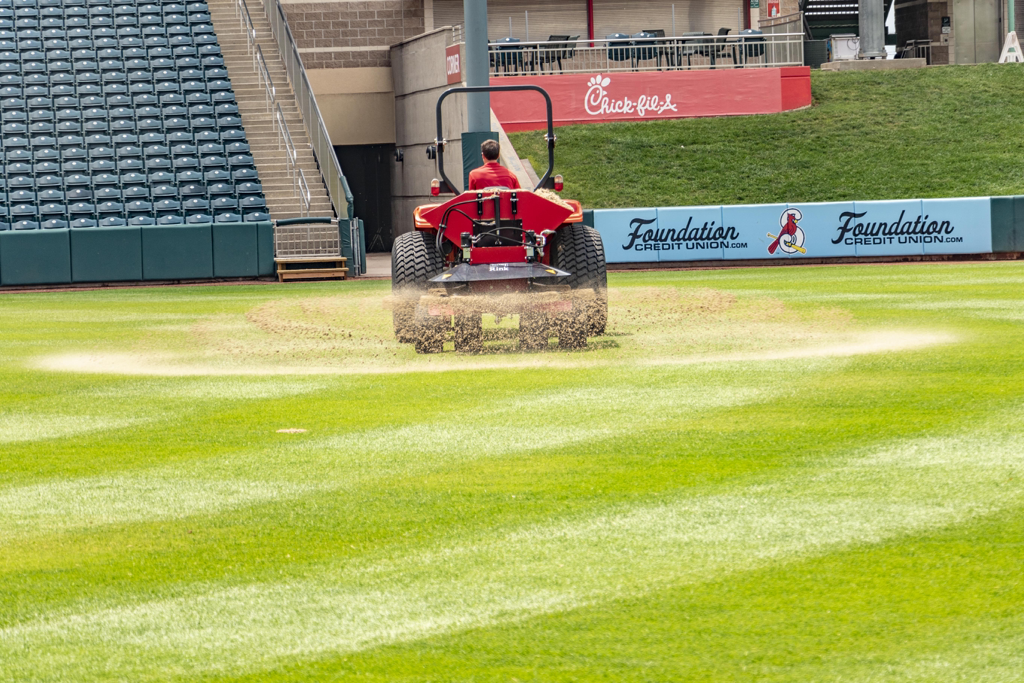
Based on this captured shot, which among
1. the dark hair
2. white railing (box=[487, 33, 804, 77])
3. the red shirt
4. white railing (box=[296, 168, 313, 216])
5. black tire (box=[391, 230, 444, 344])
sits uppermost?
white railing (box=[487, 33, 804, 77])

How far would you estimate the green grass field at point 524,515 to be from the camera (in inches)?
167

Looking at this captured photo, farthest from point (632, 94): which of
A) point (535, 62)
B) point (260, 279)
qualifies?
point (260, 279)

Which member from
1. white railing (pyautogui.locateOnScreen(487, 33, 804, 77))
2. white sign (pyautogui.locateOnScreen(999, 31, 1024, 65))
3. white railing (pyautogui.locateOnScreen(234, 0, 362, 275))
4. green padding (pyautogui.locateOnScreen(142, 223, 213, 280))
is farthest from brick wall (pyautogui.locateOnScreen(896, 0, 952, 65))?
green padding (pyautogui.locateOnScreen(142, 223, 213, 280))

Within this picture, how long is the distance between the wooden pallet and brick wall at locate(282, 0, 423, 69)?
1210cm

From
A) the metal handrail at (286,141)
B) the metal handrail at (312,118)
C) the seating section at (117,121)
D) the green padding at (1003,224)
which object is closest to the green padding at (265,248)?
the seating section at (117,121)

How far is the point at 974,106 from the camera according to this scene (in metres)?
35.6

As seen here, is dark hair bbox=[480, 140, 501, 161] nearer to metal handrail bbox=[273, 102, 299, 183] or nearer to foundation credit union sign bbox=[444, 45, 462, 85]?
metal handrail bbox=[273, 102, 299, 183]

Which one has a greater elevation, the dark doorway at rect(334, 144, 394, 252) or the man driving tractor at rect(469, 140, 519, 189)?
the dark doorway at rect(334, 144, 394, 252)

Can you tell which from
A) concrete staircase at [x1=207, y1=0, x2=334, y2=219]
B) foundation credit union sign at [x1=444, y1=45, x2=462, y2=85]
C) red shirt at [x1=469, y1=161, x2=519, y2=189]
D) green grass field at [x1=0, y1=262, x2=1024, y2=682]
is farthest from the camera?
foundation credit union sign at [x1=444, y1=45, x2=462, y2=85]

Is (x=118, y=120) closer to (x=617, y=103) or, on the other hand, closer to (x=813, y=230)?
(x=617, y=103)

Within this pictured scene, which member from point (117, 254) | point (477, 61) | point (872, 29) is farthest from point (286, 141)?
point (872, 29)

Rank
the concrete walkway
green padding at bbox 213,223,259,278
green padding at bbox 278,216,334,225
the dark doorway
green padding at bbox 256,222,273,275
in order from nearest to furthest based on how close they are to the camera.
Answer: green padding at bbox 213,223,259,278 → green padding at bbox 256,222,273,275 → green padding at bbox 278,216,334,225 → the concrete walkway → the dark doorway

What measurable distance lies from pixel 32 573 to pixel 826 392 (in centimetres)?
580

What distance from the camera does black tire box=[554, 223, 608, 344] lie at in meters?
12.9
